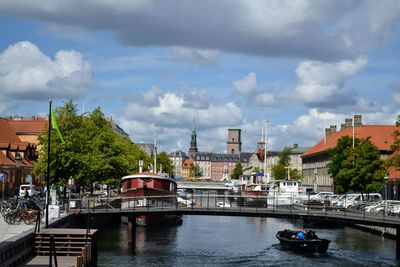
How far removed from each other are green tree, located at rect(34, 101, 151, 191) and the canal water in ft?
19.3

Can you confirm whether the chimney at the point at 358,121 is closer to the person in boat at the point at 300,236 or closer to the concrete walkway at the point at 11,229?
the person in boat at the point at 300,236

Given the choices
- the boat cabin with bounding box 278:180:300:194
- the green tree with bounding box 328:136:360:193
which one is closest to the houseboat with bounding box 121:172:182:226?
the green tree with bounding box 328:136:360:193

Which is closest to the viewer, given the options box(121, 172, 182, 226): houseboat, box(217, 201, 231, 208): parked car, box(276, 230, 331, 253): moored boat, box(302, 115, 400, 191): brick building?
box(276, 230, 331, 253): moored boat

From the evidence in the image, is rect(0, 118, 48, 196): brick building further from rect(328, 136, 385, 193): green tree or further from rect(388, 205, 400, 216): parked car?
rect(328, 136, 385, 193): green tree

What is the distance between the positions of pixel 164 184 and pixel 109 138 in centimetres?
795

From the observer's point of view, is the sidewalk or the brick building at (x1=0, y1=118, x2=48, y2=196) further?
the brick building at (x1=0, y1=118, x2=48, y2=196)

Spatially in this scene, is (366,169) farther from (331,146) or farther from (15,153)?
(331,146)

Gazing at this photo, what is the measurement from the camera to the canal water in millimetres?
46938

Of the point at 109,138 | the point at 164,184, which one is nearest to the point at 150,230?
the point at 164,184

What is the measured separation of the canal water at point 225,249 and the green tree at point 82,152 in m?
5.88

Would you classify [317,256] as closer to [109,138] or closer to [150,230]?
[150,230]

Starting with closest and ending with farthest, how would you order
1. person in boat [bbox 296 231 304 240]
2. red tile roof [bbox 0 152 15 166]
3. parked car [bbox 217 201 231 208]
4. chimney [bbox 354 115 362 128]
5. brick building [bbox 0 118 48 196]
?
person in boat [bbox 296 231 304 240] → parked car [bbox 217 201 231 208] → red tile roof [bbox 0 152 15 166] → brick building [bbox 0 118 48 196] → chimney [bbox 354 115 362 128]

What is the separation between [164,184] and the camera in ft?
256

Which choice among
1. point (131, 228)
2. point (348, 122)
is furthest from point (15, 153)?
point (348, 122)
